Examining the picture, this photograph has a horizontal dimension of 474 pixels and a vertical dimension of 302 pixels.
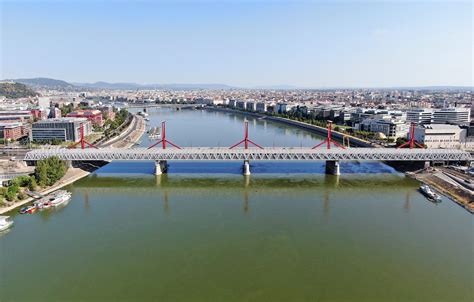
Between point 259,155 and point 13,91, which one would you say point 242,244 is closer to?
point 259,155

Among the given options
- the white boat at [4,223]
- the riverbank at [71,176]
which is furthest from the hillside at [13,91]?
the white boat at [4,223]

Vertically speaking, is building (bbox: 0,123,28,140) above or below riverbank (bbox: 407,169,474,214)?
above

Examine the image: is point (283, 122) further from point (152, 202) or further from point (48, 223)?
point (48, 223)

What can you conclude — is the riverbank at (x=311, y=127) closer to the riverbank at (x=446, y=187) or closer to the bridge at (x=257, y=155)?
the bridge at (x=257, y=155)

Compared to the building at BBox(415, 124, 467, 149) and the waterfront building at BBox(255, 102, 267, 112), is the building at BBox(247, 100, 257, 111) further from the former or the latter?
the building at BBox(415, 124, 467, 149)

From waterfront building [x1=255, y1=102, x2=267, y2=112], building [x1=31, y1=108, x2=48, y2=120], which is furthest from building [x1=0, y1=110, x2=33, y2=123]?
waterfront building [x1=255, y1=102, x2=267, y2=112]

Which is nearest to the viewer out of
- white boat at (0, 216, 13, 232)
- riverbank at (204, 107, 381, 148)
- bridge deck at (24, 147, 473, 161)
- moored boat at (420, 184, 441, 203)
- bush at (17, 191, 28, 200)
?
white boat at (0, 216, 13, 232)

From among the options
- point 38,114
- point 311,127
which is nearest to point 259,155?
point 311,127
